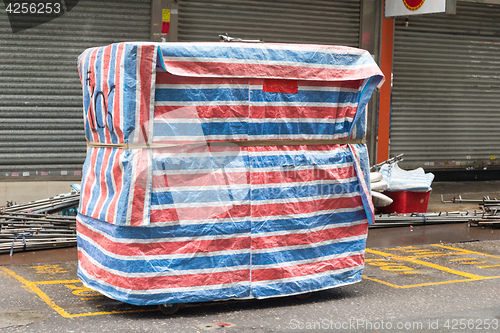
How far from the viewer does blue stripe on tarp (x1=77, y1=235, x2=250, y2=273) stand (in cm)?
600

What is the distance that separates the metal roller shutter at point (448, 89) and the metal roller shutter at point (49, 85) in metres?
6.69

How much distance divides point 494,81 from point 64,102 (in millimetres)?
10881

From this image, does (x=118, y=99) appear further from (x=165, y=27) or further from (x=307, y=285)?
(x=165, y=27)

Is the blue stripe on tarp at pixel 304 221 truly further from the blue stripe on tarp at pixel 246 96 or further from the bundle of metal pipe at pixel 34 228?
the bundle of metal pipe at pixel 34 228

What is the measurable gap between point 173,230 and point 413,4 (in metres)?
10.2

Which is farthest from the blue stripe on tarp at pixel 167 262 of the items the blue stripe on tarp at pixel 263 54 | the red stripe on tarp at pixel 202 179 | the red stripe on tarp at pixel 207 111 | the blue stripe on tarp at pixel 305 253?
the blue stripe on tarp at pixel 263 54

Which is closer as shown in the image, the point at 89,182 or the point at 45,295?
the point at 89,182

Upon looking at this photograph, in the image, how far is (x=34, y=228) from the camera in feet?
30.4

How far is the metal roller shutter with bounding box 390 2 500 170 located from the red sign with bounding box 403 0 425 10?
1235 mm

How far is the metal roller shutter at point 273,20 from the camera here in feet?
45.4

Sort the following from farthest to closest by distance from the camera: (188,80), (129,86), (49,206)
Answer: (49,206) → (188,80) → (129,86)

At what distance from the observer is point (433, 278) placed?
802 centimetres

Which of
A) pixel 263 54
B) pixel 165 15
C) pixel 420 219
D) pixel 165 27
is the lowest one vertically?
pixel 420 219

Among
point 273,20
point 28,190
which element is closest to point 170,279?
point 28,190
